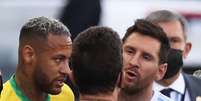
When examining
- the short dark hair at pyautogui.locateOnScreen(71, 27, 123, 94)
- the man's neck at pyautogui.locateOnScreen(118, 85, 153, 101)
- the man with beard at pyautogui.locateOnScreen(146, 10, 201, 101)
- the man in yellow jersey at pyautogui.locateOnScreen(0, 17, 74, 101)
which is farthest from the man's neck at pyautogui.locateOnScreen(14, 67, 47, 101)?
the man with beard at pyautogui.locateOnScreen(146, 10, 201, 101)

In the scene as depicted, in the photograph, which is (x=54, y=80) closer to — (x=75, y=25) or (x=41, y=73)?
(x=41, y=73)

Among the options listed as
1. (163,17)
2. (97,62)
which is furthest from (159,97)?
(163,17)

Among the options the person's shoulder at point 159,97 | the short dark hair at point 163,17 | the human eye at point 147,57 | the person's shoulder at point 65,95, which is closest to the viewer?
the person's shoulder at point 65,95

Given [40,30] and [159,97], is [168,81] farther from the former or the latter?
[40,30]

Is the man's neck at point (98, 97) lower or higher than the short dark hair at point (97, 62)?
lower

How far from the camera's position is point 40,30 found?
4.25 m

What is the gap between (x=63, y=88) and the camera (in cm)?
454

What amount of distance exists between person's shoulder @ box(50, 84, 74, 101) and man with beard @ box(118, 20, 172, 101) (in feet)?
1.02

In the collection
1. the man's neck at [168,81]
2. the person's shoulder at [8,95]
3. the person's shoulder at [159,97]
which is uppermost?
the person's shoulder at [8,95]

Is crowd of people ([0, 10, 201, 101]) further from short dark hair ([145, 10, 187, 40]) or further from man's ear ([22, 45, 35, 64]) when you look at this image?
short dark hair ([145, 10, 187, 40])

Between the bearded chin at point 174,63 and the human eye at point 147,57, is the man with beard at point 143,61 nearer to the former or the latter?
the human eye at point 147,57

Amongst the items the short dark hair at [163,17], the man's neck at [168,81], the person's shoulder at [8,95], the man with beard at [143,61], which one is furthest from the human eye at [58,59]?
the short dark hair at [163,17]

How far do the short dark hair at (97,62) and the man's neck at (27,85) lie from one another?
404 mm

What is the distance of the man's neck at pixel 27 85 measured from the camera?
427 centimetres
